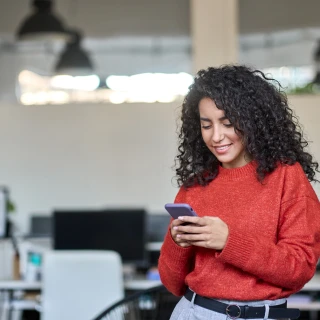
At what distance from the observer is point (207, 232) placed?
4.92 feet

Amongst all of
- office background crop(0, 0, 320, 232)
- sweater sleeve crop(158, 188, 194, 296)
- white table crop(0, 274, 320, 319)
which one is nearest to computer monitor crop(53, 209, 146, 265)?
white table crop(0, 274, 320, 319)

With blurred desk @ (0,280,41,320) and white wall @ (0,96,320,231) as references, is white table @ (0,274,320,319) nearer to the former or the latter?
blurred desk @ (0,280,41,320)

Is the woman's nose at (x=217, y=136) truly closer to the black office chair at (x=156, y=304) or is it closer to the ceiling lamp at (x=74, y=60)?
the black office chair at (x=156, y=304)

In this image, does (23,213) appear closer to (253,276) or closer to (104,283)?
(104,283)

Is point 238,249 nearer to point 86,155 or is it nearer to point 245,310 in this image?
point 245,310

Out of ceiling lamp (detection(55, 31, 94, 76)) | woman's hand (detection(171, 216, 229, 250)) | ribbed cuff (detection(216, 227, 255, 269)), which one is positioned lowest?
ribbed cuff (detection(216, 227, 255, 269))

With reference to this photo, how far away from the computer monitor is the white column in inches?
66.1

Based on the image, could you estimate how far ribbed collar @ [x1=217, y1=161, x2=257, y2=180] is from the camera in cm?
165

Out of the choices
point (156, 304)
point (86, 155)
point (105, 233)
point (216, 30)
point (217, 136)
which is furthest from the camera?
point (86, 155)

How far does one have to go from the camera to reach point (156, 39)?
637cm

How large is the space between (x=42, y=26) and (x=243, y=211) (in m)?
4.93

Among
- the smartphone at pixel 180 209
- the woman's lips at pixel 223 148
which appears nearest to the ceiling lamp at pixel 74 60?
the woman's lips at pixel 223 148

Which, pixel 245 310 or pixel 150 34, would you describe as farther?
pixel 150 34

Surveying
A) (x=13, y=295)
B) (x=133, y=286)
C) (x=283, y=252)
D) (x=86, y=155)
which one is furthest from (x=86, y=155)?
(x=283, y=252)
